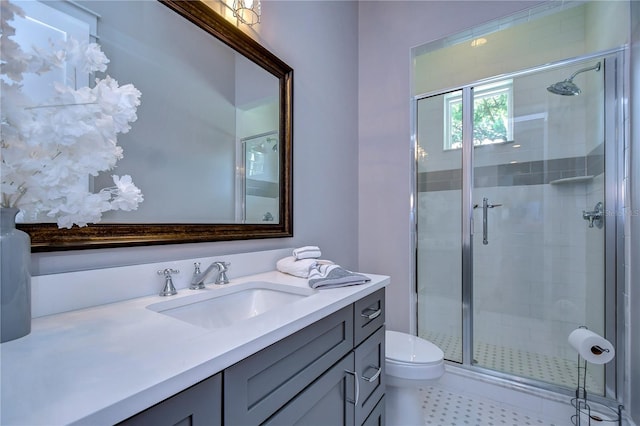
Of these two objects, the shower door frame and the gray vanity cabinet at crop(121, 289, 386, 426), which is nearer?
the gray vanity cabinet at crop(121, 289, 386, 426)

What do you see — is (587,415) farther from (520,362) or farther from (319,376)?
(319,376)

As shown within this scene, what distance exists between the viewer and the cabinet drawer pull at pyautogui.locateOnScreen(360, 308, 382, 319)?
106cm

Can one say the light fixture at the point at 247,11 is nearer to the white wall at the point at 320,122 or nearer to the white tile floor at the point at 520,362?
the white wall at the point at 320,122

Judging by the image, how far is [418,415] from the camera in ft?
4.76

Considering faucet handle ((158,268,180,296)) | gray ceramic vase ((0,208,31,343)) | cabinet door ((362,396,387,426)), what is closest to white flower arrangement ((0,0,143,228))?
gray ceramic vase ((0,208,31,343))

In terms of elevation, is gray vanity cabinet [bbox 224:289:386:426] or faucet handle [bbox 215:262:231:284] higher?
faucet handle [bbox 215:262:231:284]

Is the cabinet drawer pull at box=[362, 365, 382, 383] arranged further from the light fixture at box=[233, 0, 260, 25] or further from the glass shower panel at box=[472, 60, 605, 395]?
the light fixture at box=[233, 0, 260, 25]

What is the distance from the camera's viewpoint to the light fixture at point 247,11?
123 centimetres

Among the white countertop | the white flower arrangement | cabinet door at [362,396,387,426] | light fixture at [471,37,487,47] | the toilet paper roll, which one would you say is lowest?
cabinet door at [362,396,387,426]

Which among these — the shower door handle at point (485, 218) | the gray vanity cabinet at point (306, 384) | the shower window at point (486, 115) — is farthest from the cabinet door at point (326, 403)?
the shower window at point (486, 115)

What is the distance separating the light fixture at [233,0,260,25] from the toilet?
5.60 feet

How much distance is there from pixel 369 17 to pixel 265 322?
Result: 2396 mm

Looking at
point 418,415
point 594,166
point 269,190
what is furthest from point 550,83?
point 418,415

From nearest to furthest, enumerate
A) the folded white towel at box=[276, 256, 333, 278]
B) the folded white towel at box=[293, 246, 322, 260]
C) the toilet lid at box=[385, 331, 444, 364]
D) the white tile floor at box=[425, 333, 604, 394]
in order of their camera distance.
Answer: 1. the folded white towel at box=[276, 256, 333, 278]
2. the folded white towel at box=[293, 246, 322, 260]
3. the toilet lid at box=[385, 331, 444, 364]
4. the white tile floor at box=[425, 333, 604, 394]
